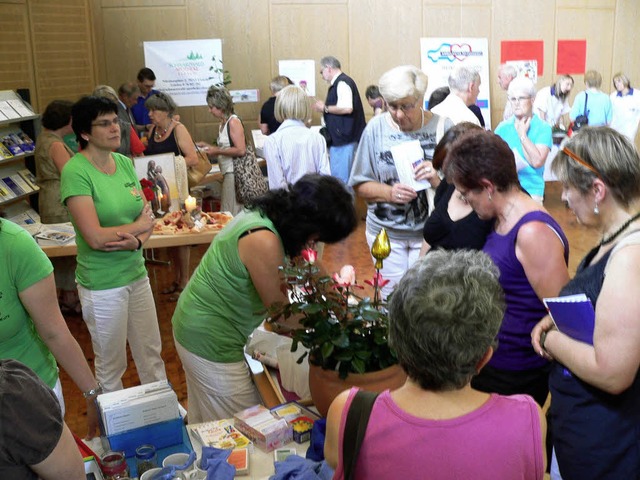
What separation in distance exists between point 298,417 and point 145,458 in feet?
1.51

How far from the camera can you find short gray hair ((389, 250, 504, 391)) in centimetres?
128

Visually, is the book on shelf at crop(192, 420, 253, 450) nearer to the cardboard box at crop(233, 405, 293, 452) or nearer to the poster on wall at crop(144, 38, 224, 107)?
the cardboard box at crop(233, 405, 293, 452)

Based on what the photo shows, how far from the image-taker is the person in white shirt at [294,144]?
4.95 meters

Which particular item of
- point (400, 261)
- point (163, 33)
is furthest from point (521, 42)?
point (400, 261)

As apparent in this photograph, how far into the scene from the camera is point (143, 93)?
27.1ft

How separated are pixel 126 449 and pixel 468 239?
1.35 meters

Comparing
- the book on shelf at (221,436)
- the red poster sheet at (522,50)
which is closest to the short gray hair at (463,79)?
the book on shelf at (221,436)

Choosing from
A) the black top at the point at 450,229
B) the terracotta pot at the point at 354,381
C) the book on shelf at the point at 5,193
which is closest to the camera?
the terracotta pot at the point at 354,381

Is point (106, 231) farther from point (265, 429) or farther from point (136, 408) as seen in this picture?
point (265, 429)

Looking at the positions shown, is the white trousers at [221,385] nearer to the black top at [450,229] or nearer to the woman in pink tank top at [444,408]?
the black top at [450,229]

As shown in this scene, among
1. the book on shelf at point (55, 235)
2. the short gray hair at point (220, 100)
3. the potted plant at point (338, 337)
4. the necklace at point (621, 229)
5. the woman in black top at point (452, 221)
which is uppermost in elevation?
the short gray hair at point (220, 100)

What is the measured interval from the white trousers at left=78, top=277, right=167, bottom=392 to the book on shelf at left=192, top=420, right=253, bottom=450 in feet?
4.49

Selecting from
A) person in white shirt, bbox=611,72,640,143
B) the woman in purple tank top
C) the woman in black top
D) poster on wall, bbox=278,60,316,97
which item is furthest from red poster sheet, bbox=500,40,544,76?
the woman in purple tank top

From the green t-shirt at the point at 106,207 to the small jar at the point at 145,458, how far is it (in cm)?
151
